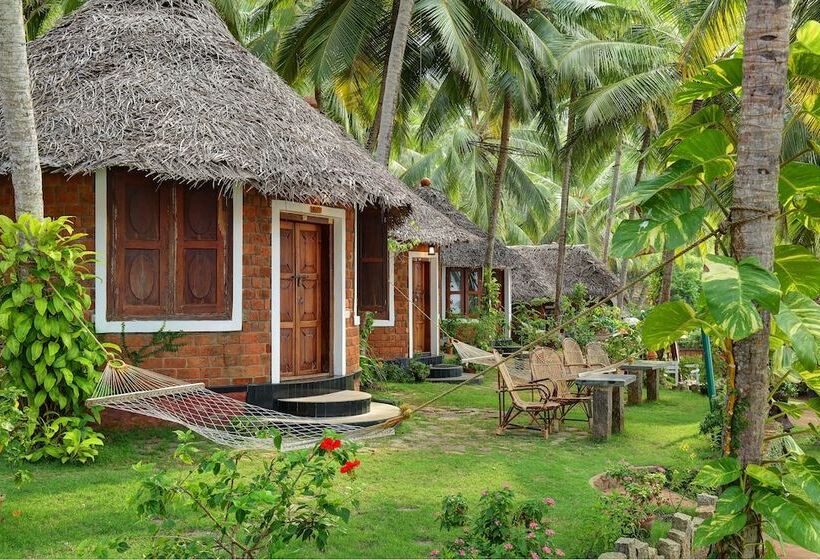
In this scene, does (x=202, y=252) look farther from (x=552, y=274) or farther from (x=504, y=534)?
(x=552, y=274)

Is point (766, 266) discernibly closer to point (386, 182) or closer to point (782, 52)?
point (782, 52)

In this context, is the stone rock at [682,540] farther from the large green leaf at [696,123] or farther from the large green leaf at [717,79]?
the large green leaf at [717,79]

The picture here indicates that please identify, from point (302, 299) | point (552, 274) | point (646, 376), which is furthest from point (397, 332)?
point (552, 274)

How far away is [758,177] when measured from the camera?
11.3ft

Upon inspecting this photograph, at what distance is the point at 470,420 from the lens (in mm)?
10328

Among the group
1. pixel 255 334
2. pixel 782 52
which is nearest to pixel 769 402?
pixel 782 52

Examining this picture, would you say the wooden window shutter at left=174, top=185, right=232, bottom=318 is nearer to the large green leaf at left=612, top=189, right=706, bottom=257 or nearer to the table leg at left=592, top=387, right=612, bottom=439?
the table leg at left=592, top=387, right=612, bottom=439

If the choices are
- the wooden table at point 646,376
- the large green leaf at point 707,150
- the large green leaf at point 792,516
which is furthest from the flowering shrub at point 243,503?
the wooden table at point 646,376

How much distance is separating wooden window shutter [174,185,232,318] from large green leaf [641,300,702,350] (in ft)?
18.8

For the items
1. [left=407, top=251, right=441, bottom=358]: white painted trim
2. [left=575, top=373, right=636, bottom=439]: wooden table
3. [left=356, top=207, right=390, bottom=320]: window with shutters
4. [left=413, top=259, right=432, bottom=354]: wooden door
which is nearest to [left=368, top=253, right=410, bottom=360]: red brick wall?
[left=407, top=251, right=441, bottom=358]: white painted trim

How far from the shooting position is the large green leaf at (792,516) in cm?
321

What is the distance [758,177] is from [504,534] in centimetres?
212

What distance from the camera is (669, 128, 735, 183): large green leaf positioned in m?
3.58

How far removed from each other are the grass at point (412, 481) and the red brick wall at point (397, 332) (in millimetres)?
4436
